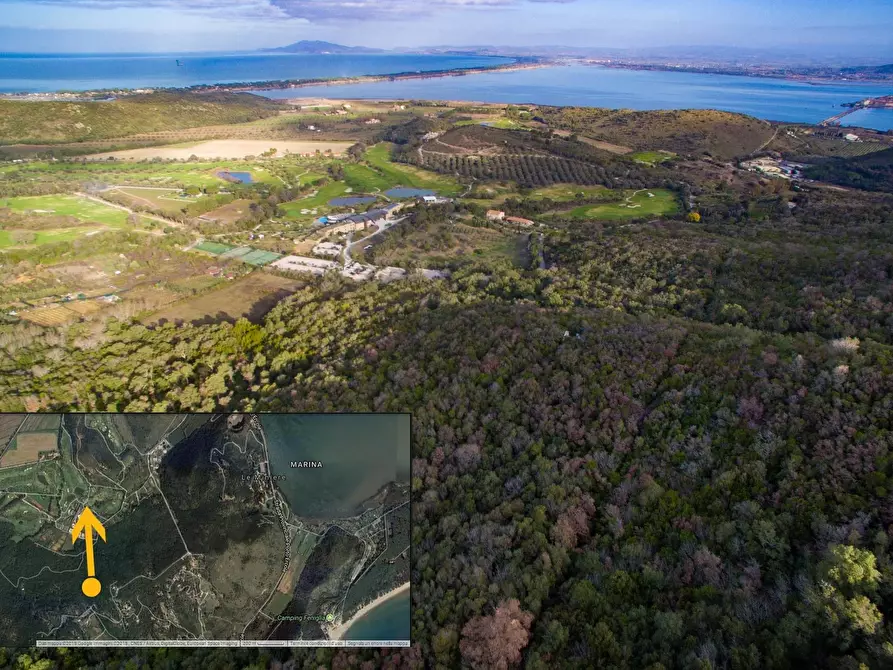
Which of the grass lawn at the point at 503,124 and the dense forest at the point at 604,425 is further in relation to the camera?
the grass lawn at the point at 503,124

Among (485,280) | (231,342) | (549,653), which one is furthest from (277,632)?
(485,280)

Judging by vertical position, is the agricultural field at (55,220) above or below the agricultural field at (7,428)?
below

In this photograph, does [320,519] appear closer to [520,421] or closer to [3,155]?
[520,421]

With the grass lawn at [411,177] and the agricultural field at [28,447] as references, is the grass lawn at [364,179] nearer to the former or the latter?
the grass lawn at [411,177]

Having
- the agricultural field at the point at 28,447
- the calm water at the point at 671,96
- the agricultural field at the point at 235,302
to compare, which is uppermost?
the calm water at the point at 671,96

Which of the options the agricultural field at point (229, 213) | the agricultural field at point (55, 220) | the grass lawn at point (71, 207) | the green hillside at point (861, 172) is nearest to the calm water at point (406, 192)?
the agricultural field at point (229, 213)

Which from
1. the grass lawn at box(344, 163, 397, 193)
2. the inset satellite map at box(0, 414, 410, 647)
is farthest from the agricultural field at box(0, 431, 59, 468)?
the grass lawn at box(344, 163, 397, 193)

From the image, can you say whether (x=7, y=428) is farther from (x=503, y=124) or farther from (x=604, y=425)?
(x=503, y=124)

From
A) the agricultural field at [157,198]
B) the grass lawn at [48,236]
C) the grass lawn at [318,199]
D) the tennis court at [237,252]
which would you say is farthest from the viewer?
the grass lawn at [318,199]

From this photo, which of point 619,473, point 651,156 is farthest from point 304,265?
point 651,156
